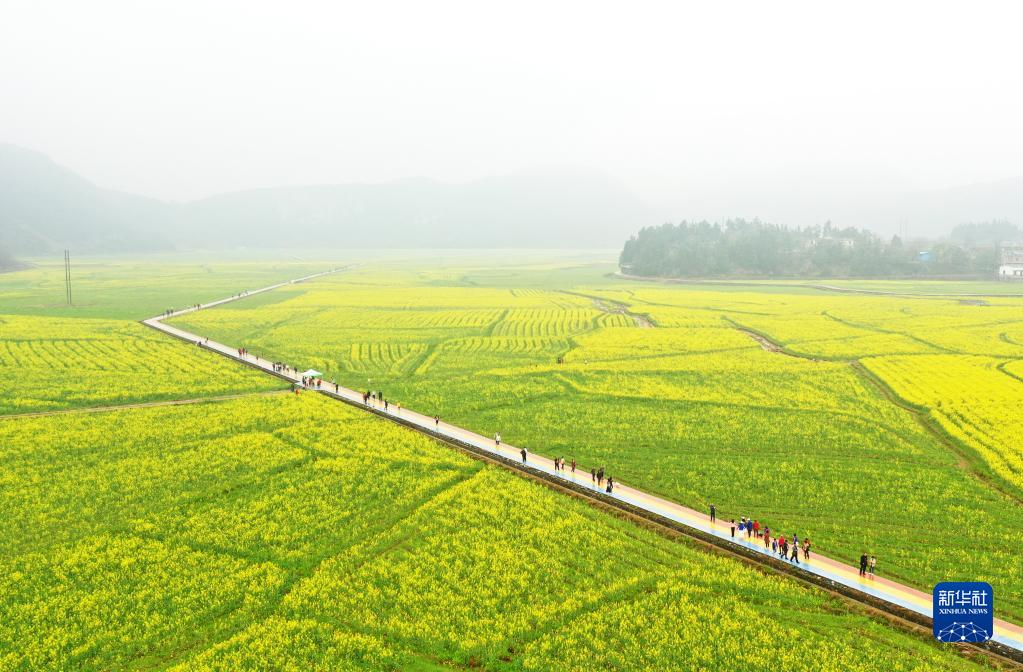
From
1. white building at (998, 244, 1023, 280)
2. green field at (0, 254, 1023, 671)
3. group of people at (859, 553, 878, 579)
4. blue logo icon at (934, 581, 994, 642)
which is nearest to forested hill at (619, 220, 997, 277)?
white building at (998, 244, 1023, 280)

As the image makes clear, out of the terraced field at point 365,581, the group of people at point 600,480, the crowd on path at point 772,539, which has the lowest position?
the terraced field at point 365,581

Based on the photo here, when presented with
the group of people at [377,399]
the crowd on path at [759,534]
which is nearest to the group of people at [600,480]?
the crowd on path at [759,534]

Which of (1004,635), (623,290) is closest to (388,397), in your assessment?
(1004,635)

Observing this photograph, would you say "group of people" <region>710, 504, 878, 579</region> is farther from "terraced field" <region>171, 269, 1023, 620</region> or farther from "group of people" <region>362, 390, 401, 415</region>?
"group of people" <region>362, 390, 401, 415</region>

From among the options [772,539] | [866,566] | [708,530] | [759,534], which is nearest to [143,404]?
[708,530]

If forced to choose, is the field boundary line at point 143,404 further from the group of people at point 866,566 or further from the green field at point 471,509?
the group of people at point 866,566

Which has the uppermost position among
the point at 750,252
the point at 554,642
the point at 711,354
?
the point at 750,252

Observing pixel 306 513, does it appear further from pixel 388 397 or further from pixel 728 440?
pixel 728 440
